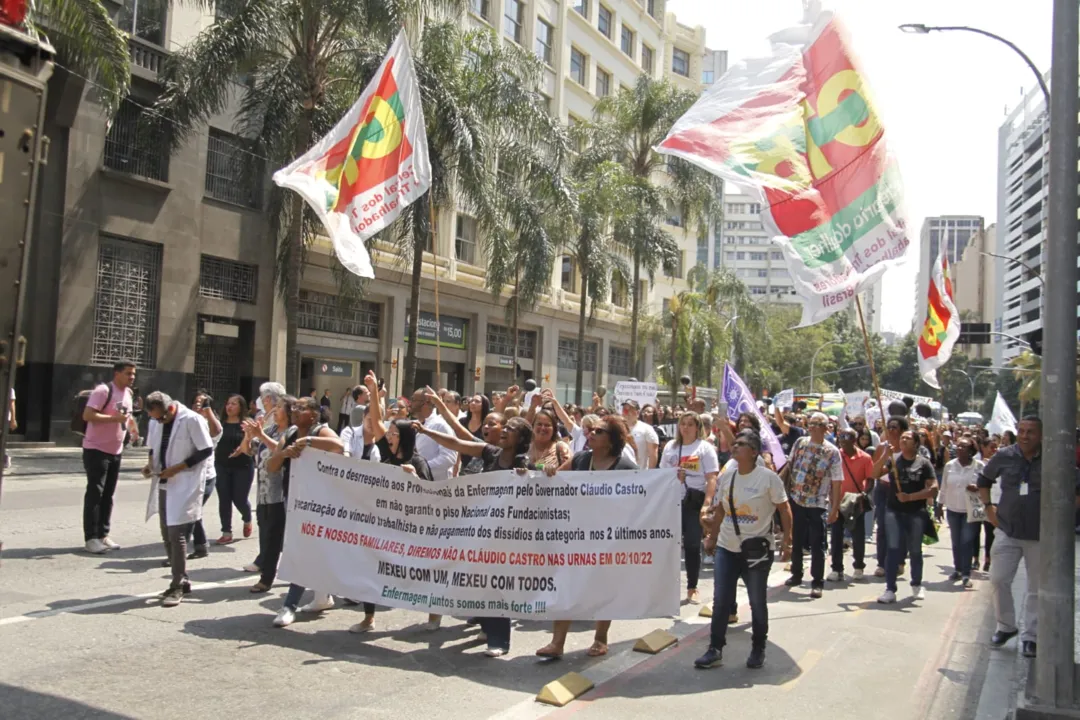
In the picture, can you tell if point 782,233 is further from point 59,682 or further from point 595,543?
point 59,682

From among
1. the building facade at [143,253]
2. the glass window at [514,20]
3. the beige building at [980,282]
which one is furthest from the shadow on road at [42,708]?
the beige building at [980,282]

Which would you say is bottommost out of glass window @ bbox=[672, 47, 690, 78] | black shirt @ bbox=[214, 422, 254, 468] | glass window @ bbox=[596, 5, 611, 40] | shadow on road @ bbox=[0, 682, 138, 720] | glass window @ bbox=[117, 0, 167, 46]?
shadow on road @ bbox=[0, 682, 138, 720]

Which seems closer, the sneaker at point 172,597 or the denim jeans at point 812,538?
the sneaker at point 172,597

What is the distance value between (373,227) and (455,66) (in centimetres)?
1457

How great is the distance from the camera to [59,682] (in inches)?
214

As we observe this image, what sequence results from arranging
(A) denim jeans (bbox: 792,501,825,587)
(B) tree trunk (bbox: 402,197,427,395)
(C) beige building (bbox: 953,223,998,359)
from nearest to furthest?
(A) denim jeans (bbox: 792,501,825,587) → (B) tree trunk (bbox: 402,197,427,395) → (C) beige building (bbox: 953,223,998,359)

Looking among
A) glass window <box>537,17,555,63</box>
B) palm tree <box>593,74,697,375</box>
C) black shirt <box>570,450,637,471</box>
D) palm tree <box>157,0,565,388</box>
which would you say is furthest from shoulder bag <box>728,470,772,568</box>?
glass window <box>537,17,555,63</box>

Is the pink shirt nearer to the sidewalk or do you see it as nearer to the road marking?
the road marking

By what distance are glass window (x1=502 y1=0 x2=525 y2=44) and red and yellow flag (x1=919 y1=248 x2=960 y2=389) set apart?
25.5 m

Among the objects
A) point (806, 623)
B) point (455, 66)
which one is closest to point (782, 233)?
point (806, 623)

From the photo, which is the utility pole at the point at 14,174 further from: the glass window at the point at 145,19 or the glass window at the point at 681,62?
the glass window at the point at 681,62

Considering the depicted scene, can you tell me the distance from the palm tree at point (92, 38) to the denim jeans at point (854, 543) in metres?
13.4

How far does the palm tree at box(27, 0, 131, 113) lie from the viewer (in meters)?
14.7

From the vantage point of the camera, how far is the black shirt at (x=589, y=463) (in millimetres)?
6770
